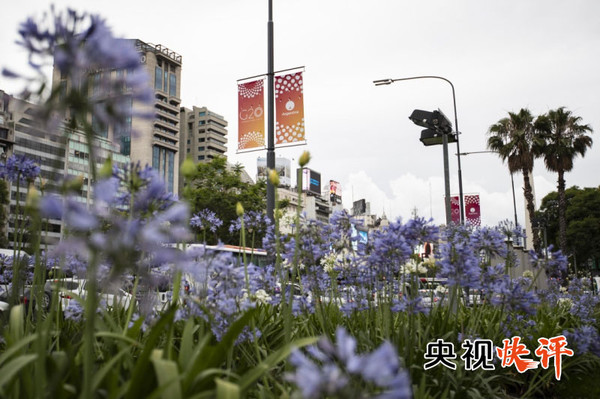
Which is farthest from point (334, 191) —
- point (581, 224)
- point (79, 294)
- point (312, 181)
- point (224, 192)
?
point (79, 294)

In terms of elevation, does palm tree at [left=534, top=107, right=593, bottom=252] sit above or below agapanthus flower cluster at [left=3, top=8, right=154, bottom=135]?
above

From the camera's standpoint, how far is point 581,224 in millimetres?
46750

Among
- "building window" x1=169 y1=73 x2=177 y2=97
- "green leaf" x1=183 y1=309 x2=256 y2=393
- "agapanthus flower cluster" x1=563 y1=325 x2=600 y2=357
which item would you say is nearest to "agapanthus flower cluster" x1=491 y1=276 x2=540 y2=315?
"agapanthus flower cluster" x1=563 y1=325 x2=600 y2=357

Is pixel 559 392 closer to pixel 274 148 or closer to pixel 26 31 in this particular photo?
pixel 26 31

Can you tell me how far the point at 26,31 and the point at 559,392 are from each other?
4.93 m

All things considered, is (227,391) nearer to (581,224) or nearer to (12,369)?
(12,369)

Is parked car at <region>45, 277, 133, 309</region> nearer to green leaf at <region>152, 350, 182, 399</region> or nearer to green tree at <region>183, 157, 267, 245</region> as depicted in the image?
green leaf at <region>152, 350, 182, 399</region>

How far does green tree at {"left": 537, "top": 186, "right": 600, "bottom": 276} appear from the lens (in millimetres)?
46375

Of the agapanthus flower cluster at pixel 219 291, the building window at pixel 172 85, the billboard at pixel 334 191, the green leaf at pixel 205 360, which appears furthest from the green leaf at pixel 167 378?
the billboard at pixel 334 191

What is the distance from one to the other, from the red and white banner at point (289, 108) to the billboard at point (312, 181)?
111m

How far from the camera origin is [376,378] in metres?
0.99

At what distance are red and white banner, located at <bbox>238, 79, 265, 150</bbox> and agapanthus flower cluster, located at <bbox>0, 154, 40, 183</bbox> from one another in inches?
309

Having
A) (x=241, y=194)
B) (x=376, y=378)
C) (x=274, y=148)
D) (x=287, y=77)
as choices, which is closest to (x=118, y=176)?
(x=376, y=378)

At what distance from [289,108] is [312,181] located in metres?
115
